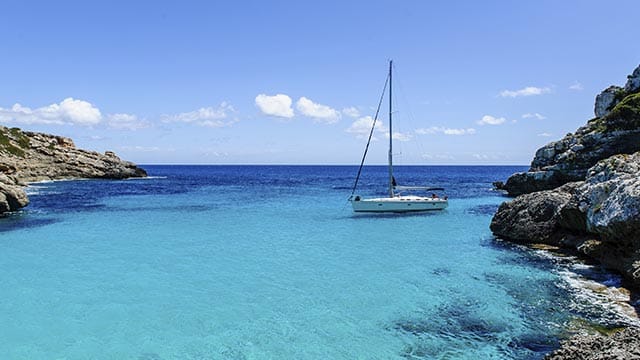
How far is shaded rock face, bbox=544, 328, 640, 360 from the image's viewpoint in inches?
360

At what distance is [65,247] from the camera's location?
27.3 meters

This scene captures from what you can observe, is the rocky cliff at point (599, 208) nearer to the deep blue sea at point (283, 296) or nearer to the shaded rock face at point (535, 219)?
the shaded rock face at point (535, 219)

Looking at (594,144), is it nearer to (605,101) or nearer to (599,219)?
(605,101)

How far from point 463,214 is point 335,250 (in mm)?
22469

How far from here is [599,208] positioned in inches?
822

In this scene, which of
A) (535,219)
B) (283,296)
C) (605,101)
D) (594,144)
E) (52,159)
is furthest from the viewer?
(52,159)

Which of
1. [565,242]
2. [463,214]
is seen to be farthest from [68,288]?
[463,214]

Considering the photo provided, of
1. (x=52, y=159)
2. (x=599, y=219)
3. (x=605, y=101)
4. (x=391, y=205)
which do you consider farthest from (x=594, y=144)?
(x=52, y=159)

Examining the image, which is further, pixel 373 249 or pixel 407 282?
pixel 373 249

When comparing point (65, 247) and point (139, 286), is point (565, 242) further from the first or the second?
point (65, 247)

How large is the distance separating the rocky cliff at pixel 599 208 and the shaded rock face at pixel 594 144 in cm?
12

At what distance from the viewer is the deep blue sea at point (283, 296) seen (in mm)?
13156

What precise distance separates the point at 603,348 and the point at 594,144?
49.1 meters

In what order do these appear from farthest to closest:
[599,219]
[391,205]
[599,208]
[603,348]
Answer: [391,205]
[599,208]
[599,219]
[603,348]
